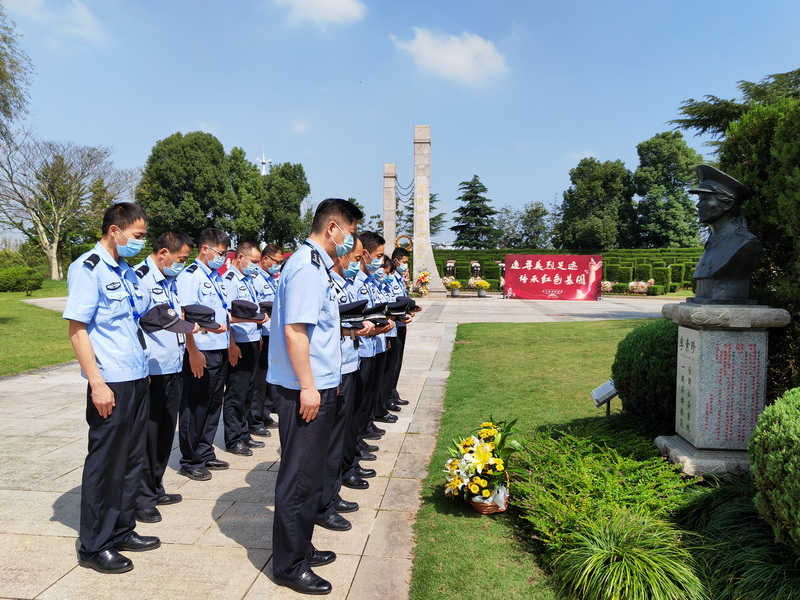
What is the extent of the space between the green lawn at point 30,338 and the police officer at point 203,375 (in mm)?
5831

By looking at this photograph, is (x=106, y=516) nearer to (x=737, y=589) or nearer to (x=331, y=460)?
(x=331, y=460)

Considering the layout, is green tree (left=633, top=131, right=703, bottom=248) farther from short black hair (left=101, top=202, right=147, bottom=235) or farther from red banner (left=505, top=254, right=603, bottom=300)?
short black hair (left=101, top=202, right=147, bottom=235)

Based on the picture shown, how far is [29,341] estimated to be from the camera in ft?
38.3

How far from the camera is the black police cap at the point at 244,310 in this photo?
4461mm

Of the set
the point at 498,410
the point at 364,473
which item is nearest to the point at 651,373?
the point at 498,410

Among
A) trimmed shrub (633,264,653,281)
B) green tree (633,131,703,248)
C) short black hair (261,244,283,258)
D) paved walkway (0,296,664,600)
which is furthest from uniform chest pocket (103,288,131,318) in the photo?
green tree (633,131,703,248)

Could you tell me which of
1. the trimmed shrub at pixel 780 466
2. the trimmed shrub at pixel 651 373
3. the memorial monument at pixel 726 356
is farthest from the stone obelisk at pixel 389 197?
the trimmed shrub at pixel 780 466

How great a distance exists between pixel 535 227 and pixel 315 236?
48.2 m

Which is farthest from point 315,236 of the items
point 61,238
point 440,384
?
point 61,238

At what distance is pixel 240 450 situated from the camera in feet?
15.4

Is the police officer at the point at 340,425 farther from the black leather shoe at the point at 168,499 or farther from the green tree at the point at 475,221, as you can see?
the green tree at the point at 475,221

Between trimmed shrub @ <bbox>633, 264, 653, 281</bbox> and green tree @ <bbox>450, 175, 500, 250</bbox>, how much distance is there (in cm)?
1707

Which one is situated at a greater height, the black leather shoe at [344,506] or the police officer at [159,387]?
the police officer at [159,387]

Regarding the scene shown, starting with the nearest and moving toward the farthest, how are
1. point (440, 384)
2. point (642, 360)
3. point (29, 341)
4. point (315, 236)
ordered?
point (315, 236)
point (642, 360)
point (440, 384)
point (29, 341)
